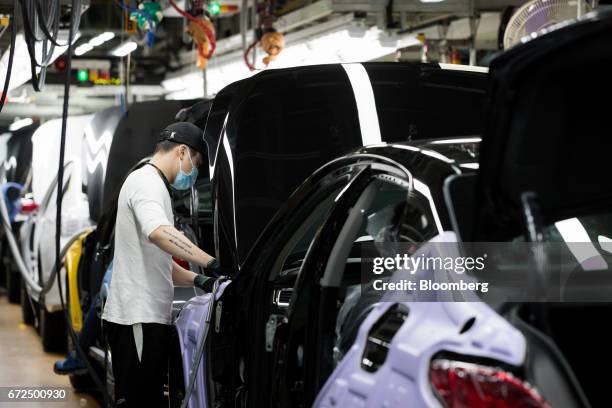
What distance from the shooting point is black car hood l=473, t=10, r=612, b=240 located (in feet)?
7.76

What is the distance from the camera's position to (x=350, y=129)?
521cm

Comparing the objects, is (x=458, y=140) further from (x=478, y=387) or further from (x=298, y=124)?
(x=298, y=124)

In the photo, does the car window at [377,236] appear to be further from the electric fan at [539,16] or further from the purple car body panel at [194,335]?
the electric fan at [539,16]

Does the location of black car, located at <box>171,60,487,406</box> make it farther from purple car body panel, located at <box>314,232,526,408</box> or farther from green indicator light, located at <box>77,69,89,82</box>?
green indicator light, located at <box>77,69,89,82</box>

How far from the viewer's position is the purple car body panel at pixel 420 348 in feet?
7.74

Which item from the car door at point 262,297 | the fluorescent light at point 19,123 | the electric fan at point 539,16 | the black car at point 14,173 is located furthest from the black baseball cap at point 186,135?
the fluorescent light at point 19,123

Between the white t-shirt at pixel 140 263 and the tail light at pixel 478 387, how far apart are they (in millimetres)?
2885

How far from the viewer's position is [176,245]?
4.98 m

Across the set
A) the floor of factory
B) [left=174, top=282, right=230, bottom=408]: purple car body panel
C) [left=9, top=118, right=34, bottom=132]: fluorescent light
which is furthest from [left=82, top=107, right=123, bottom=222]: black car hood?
[left=9, top=118, right=34, bottom=132]: fluorescent light

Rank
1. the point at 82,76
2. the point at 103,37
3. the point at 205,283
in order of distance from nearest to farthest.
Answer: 1. the point at 205,283
2. the point at 103,37
3. the point at 82,76

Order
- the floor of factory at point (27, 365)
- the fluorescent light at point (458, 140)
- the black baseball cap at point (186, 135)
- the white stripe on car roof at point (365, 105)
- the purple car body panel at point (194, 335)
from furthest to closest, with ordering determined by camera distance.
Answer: the floor of factory at point (27, 365) → the black baseball cap at point (186, 135) → the white stripe on car roof at point (365, 105) → the purple car body panel at point (194, 335) → the fluorescent light at point (458, 140)

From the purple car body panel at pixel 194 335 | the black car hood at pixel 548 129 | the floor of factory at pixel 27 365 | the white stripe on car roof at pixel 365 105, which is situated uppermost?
the black car hood at pixel 548 129

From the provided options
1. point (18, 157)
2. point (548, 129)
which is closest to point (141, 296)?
point (548, 129)

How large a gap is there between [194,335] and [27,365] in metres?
5.15
